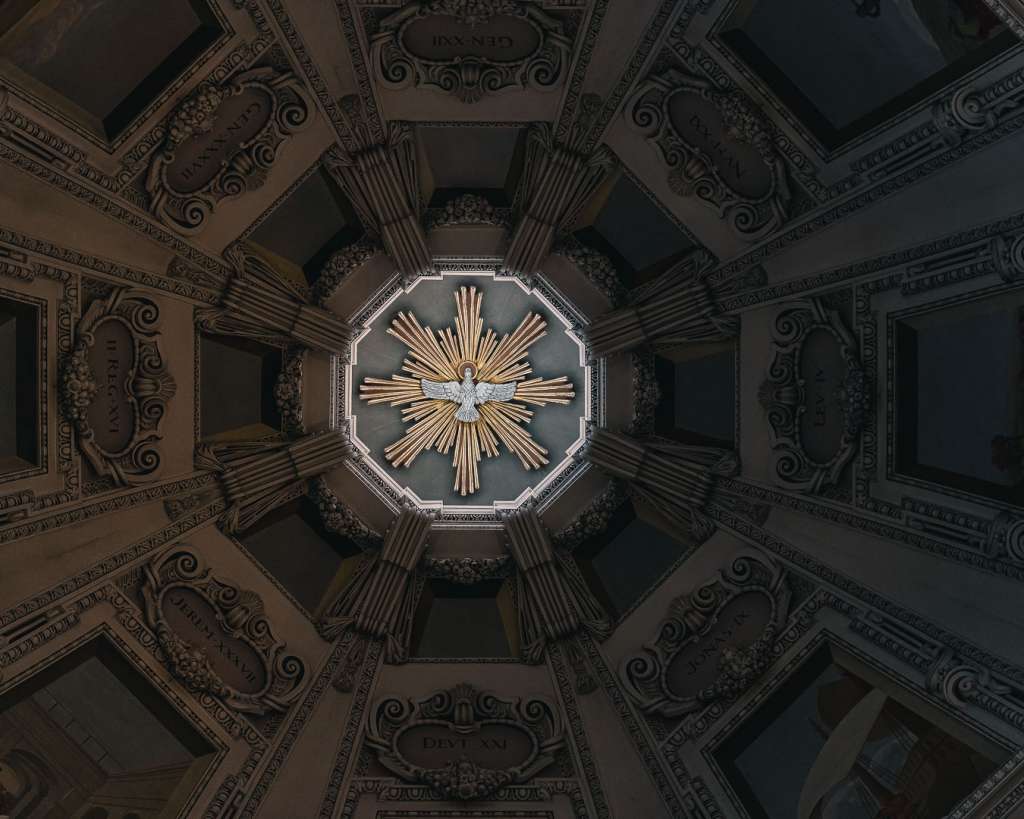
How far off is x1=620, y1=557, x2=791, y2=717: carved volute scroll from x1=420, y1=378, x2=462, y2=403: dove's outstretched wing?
4.81 metres

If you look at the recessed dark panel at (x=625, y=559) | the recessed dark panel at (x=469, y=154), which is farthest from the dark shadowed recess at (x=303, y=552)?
the recessed dark panel at (x=469, y=154)

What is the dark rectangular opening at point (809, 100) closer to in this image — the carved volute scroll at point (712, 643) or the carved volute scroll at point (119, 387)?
the carved volute scroll at point (712, 643)

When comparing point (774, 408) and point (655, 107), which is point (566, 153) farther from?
point (774, 408)

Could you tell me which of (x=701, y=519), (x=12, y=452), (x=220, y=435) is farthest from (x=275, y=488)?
(x=701, y=519)

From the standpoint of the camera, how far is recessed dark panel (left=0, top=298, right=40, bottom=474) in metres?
12.6

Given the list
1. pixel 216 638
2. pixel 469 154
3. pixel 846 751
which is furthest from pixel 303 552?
pixel 846 751

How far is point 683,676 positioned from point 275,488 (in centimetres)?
604

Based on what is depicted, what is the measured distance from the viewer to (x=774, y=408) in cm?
1446

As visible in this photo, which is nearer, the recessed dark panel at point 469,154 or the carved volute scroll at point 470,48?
the carved volute scroll at point 470,48

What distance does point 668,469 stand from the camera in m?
15.3

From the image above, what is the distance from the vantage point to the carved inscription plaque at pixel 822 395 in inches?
540

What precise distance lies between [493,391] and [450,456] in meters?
1.23

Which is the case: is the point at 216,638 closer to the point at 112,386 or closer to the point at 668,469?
the point at 112,386

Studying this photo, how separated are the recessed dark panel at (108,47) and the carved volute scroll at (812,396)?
800cm
